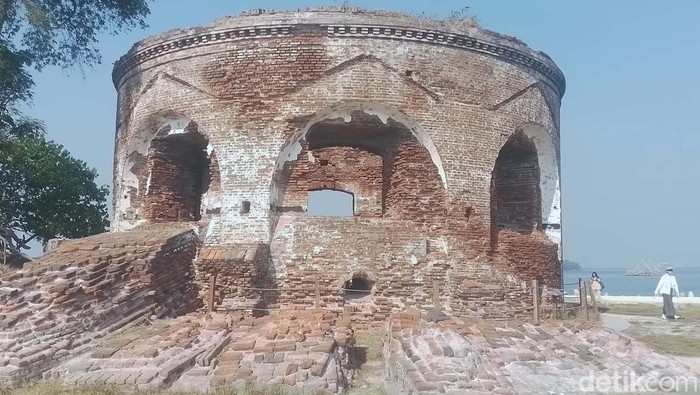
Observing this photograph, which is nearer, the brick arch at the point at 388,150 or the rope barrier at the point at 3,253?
the brick arch at the point at 388,150

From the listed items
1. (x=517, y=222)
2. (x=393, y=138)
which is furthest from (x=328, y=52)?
(x=517, y=222)

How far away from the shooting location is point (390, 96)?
10.9 meters

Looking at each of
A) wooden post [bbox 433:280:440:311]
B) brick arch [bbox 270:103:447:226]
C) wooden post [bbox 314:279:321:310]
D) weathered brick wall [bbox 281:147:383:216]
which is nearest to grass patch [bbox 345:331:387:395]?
→ wooden post [bbox 314:279:321:310]

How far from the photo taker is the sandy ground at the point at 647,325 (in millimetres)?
11742

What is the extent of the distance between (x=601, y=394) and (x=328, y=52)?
7.05 meters

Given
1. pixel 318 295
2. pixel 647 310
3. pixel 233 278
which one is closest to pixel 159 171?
pixel 233 278

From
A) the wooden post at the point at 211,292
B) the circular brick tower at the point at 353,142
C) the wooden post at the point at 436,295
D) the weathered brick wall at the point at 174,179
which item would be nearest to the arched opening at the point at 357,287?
the circular brick tower at the point at 353,142

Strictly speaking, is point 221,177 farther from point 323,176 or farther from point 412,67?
point 412,67

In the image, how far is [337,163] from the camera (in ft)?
39.9

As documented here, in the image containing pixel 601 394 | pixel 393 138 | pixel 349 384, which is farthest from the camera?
pixel 393 138

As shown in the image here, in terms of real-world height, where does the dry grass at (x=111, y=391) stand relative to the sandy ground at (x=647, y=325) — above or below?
below

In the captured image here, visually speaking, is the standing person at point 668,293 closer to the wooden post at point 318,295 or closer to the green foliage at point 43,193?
the wooden post at point 318,295

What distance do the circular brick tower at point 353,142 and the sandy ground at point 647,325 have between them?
1.64 meters

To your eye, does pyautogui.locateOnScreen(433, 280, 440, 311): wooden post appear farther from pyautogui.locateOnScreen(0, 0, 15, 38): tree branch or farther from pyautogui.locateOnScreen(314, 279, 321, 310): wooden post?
A: pyautogui.locateOnScreen(0, 0, 15, 38): tree branch
